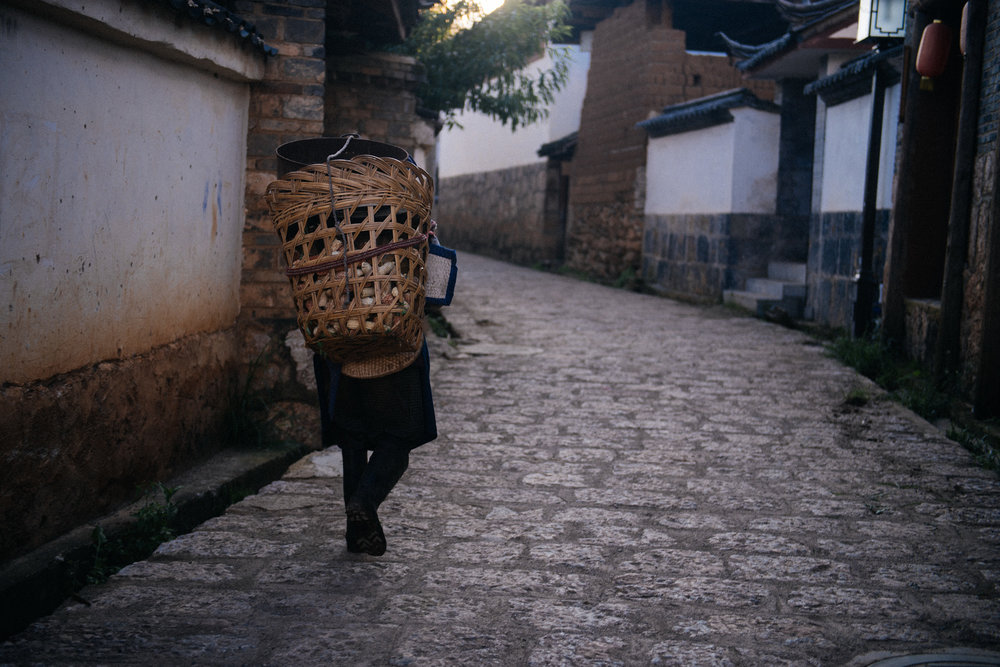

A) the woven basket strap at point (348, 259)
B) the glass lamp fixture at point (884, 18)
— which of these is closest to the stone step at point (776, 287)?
the glass lamp fixture at point (884, 18)

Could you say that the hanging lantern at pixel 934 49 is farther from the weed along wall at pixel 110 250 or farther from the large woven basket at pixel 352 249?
the large woven basket at pixel 352 249

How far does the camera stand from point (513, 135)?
2362cm

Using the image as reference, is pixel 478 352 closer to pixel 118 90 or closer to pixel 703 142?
pixel 118 90

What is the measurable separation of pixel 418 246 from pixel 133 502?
1.79 metres

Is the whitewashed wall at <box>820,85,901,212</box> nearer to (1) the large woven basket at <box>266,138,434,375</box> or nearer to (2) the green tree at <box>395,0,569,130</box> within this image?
(2) the green tree at <box>395,0,569,130</box>

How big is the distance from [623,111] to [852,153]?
309 inches

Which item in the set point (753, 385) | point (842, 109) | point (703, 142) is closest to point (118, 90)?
point (753, 385)

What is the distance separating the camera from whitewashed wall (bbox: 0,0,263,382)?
10.3 ft

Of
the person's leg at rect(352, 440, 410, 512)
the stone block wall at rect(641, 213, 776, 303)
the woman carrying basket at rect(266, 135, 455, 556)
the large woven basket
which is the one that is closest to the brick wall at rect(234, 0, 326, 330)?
the woman carrying basket at rect(266, 135, 455, 556)

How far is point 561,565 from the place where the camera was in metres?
3.49

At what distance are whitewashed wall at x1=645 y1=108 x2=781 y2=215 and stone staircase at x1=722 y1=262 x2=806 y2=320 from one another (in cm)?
101

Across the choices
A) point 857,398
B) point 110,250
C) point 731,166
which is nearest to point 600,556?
point 110,250

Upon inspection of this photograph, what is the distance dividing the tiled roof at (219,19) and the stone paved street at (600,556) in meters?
2.17

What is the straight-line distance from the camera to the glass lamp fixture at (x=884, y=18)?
790cm
